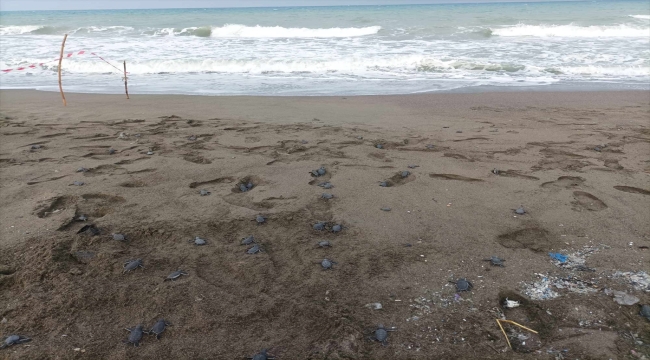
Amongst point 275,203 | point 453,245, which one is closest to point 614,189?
point 453,245

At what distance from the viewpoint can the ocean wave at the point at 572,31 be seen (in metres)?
18.3

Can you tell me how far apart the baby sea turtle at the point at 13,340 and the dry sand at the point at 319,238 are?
0.14 feet

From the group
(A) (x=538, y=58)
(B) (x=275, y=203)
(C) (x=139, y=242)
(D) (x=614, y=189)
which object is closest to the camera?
(C) (x=139, y=242)

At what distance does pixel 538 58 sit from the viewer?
1250cm

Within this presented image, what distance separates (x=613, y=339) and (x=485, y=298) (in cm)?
61

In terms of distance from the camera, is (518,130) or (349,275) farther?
(518,130)

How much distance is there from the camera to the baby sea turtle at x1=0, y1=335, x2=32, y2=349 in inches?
80.3

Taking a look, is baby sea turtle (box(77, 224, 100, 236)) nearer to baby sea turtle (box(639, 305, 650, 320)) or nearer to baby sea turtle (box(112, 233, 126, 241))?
baby sea turtle (box(112, 233, 126, 241))

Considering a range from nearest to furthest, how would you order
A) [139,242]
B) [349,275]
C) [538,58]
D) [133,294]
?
[133,294] < [349,275] < [139,242] < [538,58]

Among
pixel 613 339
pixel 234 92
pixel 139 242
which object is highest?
pixel 234 92

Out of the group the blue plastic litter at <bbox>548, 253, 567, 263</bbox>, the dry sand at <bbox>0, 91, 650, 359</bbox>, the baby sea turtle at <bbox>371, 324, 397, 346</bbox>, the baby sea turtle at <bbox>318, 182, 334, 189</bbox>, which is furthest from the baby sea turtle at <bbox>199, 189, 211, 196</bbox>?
the blue plastic litter at <bbox>548, 253, 567, 263</bbox>

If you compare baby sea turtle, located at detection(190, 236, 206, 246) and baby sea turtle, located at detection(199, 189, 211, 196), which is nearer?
baby sea turtle, located at detection(190, 236, 206, 246)

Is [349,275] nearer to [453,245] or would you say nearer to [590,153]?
[453,245]

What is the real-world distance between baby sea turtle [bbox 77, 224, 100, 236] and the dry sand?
9 centimetres
